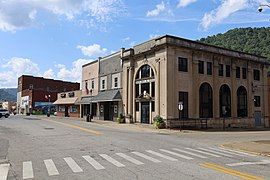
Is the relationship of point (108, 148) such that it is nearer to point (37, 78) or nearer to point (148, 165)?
point (148, 165)

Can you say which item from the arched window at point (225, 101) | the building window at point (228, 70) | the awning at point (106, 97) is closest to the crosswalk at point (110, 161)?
the arched window at point (225, 101)

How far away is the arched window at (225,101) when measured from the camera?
4156 centimetres

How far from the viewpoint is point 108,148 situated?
1620cm

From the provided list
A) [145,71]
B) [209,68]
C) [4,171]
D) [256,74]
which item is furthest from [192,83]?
[4,171]

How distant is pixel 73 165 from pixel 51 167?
0.80m

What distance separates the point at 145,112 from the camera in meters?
39.6

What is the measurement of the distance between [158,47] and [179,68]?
3.59m

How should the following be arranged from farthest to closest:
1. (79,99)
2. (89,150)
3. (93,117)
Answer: (79,99) → (93,117) → (89,150)

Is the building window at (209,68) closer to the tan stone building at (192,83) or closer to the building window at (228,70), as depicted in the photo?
the tan stone building at (192,83)

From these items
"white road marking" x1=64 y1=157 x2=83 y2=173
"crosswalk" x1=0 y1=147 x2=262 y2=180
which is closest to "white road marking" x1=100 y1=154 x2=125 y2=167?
→ "crosswalk" x1=0 y1=147 x2=262 y2=180

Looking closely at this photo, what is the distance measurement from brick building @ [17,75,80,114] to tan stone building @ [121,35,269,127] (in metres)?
58.8

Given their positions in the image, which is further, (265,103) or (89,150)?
(265,103)

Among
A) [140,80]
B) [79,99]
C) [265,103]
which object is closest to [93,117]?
[79,99]

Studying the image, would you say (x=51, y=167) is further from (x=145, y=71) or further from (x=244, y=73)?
(x=244, y=73)
